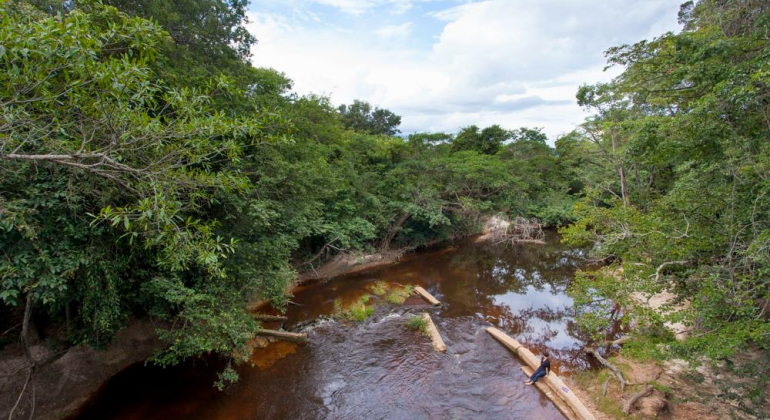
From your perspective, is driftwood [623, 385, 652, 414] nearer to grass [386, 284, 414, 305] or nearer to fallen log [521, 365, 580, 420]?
fallen log [521, 365, 580, 420]

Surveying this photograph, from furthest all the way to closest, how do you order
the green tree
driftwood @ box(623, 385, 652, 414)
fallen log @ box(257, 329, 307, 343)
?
the green tree
fallen log @ box(257, 329, 307, 343)
driftwood @ box(623, 385, 652, 414)

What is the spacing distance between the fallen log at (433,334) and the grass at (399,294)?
2001 millimetres

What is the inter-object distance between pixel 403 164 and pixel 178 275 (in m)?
15.9

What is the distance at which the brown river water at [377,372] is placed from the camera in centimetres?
750

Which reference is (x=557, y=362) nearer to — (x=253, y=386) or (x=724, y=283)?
(x=724, y=283)

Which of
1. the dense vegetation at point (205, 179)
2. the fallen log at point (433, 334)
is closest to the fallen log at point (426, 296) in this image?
the fallen log at point (433, 334)

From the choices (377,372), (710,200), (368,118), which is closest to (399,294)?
(377,372)

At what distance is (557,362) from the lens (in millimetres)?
9516

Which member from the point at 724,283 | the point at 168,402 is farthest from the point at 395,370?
the point at 724,283

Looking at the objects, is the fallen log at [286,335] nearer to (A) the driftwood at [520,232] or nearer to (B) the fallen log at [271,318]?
(B) the fallen log at [271,318]

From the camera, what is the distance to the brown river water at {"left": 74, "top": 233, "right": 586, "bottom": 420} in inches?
295

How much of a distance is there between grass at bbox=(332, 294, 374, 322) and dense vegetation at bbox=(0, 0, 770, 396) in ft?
11.9

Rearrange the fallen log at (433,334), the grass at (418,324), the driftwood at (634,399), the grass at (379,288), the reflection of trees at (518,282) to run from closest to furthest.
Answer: the driftwood at (634,399)
the fallen log at (433,334)
the grass at (418,324)
the reflection of trees at (518,282)
the grass at (379,288)

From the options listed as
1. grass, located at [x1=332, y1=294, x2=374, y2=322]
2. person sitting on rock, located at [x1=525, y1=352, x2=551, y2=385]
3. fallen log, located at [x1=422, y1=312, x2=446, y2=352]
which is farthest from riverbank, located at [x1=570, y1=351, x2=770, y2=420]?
grass, located at [x1=332, y1=294, x2=374, y2=322]
